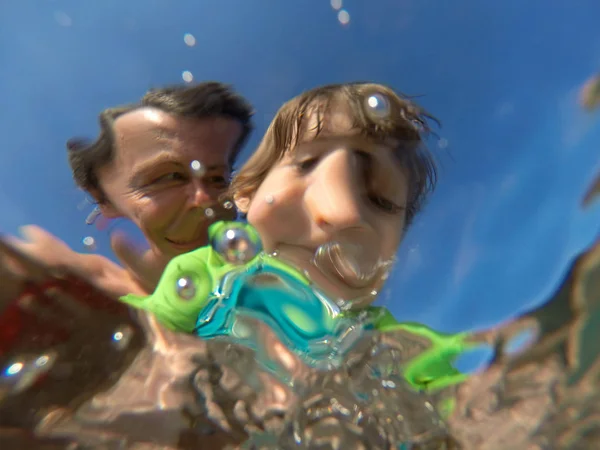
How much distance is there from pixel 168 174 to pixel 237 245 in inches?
7.8

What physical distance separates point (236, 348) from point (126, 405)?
0.20 metres

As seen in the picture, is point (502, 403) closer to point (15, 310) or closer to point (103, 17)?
point (15, 310)

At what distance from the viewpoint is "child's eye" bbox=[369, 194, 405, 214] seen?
3.07ft

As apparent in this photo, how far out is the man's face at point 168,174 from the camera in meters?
0.96

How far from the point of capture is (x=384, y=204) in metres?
0.95

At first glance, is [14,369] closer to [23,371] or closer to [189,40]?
[23,371]

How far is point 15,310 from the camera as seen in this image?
710mm

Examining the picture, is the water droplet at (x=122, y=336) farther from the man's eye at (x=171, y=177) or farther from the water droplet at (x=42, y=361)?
the man's eye at (x=171, y=177)

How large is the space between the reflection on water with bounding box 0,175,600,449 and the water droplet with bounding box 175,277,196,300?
0.09 metres

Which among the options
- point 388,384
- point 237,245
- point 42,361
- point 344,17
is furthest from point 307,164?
point 42,361

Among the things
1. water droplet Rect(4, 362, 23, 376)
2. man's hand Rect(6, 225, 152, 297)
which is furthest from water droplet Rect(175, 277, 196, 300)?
water droplet Rect(4, 362, 23, 376)

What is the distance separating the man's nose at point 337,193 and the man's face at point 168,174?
0.65 ft

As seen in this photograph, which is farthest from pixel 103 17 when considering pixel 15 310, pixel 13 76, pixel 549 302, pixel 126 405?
pixel 549 302

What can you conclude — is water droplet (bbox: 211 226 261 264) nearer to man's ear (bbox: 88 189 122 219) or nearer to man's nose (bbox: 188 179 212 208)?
man's nose (bbox: 188 179 212 208)
